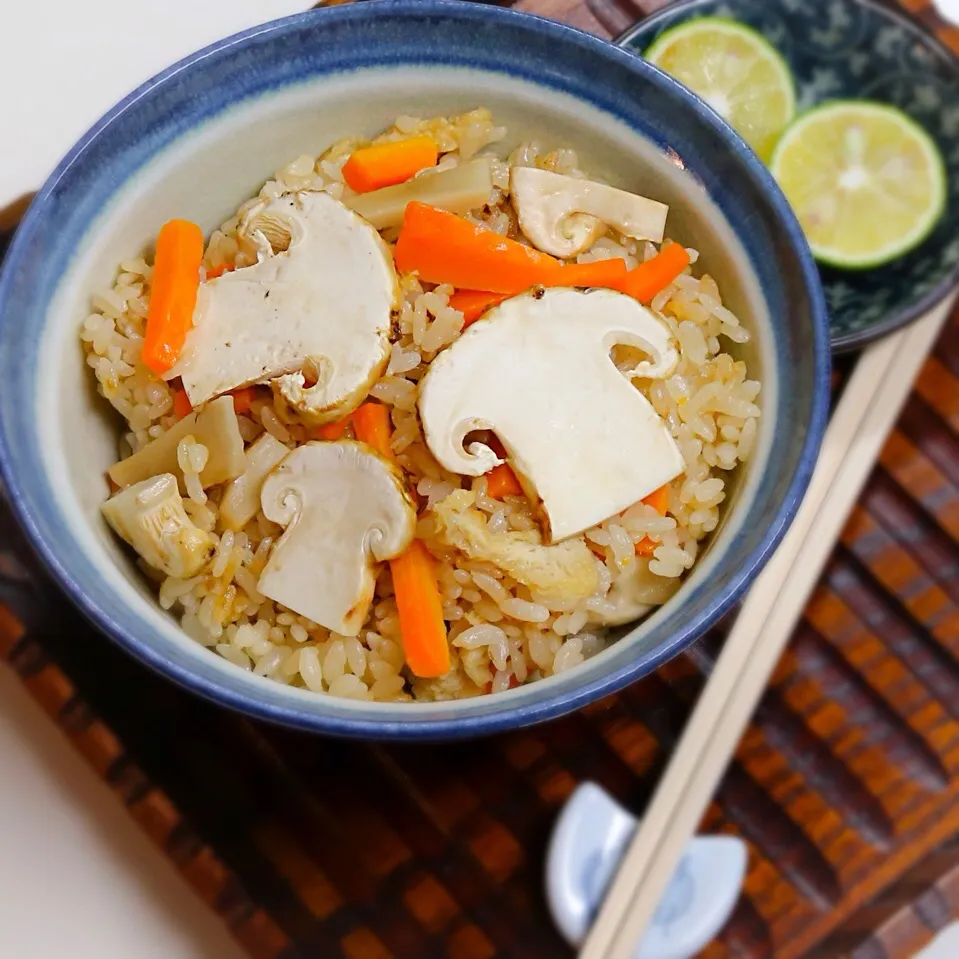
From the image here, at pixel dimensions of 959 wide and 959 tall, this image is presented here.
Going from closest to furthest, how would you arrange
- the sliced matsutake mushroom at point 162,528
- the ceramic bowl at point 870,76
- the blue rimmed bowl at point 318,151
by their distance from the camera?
1. the blue rimmed bowl at point 318,151
2. the sliced matsutake mushroom at point 162,528
3. the ceramic bowl at point 870,76

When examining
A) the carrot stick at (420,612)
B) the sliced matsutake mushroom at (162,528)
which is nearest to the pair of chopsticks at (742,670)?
the carrot stick at (420,612)

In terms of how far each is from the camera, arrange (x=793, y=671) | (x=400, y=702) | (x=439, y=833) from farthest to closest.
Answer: (x=793, y=671), (x=439, y=833), (x=400, y=702)

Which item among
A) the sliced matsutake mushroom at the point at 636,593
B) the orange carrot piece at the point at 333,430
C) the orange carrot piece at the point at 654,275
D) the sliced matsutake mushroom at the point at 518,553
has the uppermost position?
the orange carrot piece at the point at 333,430

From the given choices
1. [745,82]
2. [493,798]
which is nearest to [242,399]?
[493,798]

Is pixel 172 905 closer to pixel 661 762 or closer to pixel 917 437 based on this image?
pixel 661 762

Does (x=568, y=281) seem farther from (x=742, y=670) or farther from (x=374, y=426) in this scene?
(x=742, y=670)

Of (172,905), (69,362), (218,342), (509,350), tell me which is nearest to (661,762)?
(509,350)

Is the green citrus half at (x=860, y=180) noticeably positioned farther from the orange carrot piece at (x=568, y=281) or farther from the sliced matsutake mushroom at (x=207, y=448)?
the sliced matsutake mushroom at (x=207, y=448)
